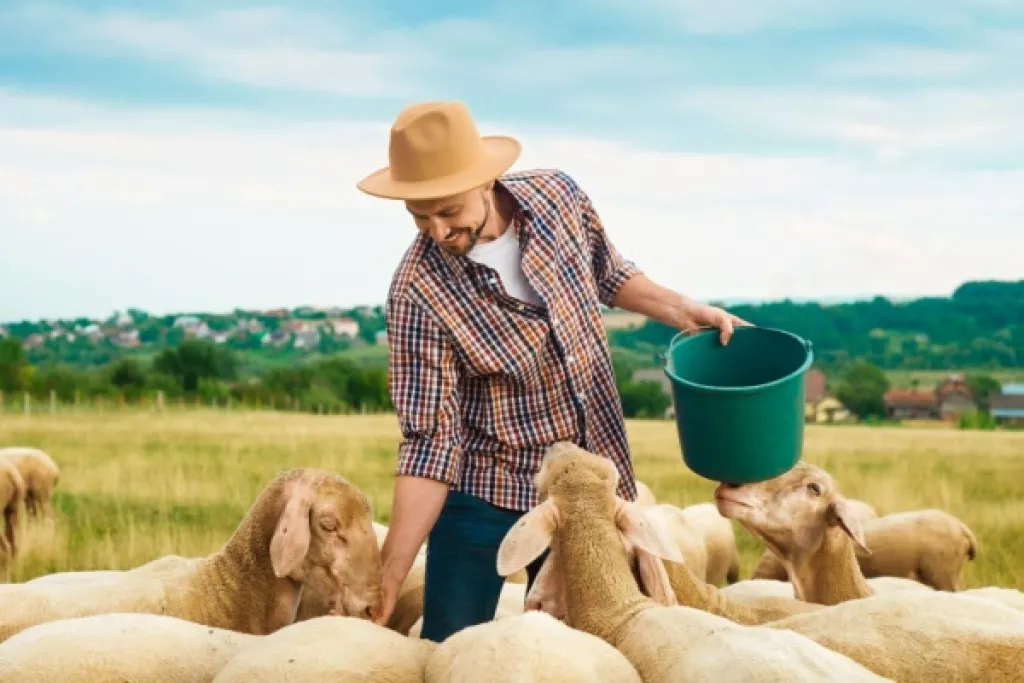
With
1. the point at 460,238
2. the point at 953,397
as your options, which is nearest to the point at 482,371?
the point at 460,238

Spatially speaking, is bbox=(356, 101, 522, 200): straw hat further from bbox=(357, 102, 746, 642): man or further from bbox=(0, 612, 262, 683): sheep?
bbox=(0, 612, 262, 683): sheep

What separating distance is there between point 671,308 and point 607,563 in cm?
173

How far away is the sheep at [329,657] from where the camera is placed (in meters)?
4.32

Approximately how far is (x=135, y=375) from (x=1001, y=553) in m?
43.6

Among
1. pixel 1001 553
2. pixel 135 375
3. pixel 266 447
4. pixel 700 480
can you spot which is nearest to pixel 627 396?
pixel 135 375

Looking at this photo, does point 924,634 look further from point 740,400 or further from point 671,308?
point 671,308

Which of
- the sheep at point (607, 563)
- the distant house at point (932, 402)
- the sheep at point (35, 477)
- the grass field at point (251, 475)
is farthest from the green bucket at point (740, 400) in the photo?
the distant house at point (932, 402)

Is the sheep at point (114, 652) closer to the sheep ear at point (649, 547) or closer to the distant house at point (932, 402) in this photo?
the sheep ear at point (649, 547)

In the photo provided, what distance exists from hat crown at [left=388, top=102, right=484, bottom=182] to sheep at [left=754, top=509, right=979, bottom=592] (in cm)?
516

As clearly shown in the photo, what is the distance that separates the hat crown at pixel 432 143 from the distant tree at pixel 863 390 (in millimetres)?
44054

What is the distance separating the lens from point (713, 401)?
573 cm

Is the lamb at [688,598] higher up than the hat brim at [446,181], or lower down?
lower down

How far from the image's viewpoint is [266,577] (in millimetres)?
6699

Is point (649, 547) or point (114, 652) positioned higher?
point (649, 547)
